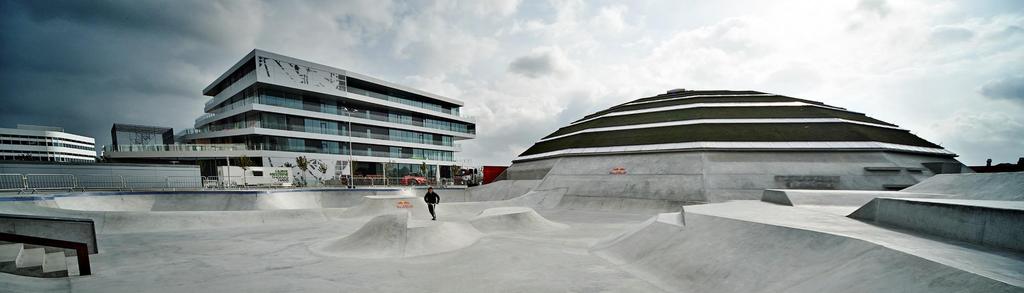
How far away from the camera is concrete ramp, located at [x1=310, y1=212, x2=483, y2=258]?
10.8 m

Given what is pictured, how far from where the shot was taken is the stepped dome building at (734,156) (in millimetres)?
23906

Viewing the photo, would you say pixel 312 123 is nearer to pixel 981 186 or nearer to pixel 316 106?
pixel 316 106

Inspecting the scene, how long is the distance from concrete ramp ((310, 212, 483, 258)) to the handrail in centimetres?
467

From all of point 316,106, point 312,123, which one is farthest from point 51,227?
point 316,106

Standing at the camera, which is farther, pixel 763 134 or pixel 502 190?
pixel 502 190

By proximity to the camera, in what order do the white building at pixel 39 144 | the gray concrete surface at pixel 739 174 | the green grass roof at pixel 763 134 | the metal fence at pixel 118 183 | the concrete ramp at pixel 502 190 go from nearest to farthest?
the metal fence at pixel 118 183 → the gray concrete surface at pixel 739 174 → the green grass roof at pixel 763 134 → the concrete ramp at pixel 502 190 → the white building at pixel 39 144

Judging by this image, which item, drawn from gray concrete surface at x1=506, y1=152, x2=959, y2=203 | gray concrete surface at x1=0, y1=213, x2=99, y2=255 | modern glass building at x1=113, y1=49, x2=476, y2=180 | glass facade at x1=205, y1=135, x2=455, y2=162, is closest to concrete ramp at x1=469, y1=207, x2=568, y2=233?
gray concrete surface at x1=0, y1=213, x2=99, y2=255

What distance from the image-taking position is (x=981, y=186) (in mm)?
11180

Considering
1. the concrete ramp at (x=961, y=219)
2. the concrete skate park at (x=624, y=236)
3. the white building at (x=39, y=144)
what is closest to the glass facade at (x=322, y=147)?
the concrete skate park at (x=624, y=236)

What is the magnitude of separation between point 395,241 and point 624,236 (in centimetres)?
727

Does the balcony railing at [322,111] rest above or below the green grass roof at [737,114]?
above

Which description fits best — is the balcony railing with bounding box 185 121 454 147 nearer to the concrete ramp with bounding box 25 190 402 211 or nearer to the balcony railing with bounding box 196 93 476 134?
the balcony railing with bounding box 196 93 476 134

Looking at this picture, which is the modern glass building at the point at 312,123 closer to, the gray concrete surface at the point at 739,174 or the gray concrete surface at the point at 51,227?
the gray concrete surface at the point at 739,174

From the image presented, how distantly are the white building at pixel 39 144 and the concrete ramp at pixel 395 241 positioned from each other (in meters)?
112
